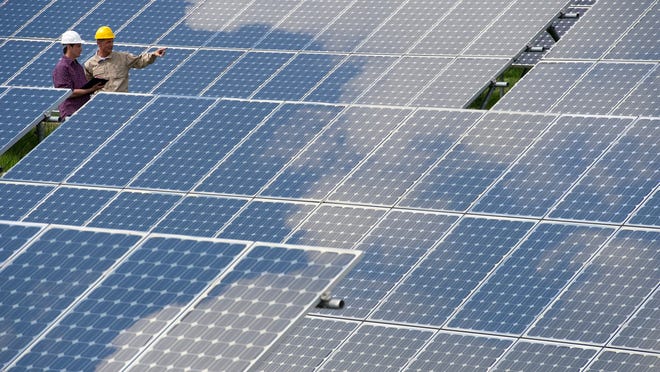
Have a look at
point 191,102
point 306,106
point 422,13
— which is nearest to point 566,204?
point 306,106

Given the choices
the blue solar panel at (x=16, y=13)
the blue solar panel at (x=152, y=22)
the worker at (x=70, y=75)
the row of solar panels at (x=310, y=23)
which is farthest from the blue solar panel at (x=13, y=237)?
the blue solar panel at (x=16, y=13)

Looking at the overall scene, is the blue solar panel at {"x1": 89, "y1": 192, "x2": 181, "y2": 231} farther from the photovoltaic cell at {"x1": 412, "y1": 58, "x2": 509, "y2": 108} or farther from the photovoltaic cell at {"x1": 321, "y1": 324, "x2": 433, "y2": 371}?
the photovoltaic cell at {"x1": 412, "y1": 58, "x2": 509, "y2": 108}

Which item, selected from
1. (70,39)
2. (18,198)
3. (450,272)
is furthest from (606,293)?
(70,39)

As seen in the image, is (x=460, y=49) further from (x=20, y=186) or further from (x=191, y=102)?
(x=20, y=186)

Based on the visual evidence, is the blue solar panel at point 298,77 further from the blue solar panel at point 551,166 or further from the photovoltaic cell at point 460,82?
the blue solar panel at point 551,166

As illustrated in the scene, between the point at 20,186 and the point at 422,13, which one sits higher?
the point at 20,186

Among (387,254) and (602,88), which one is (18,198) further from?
(602,88)
